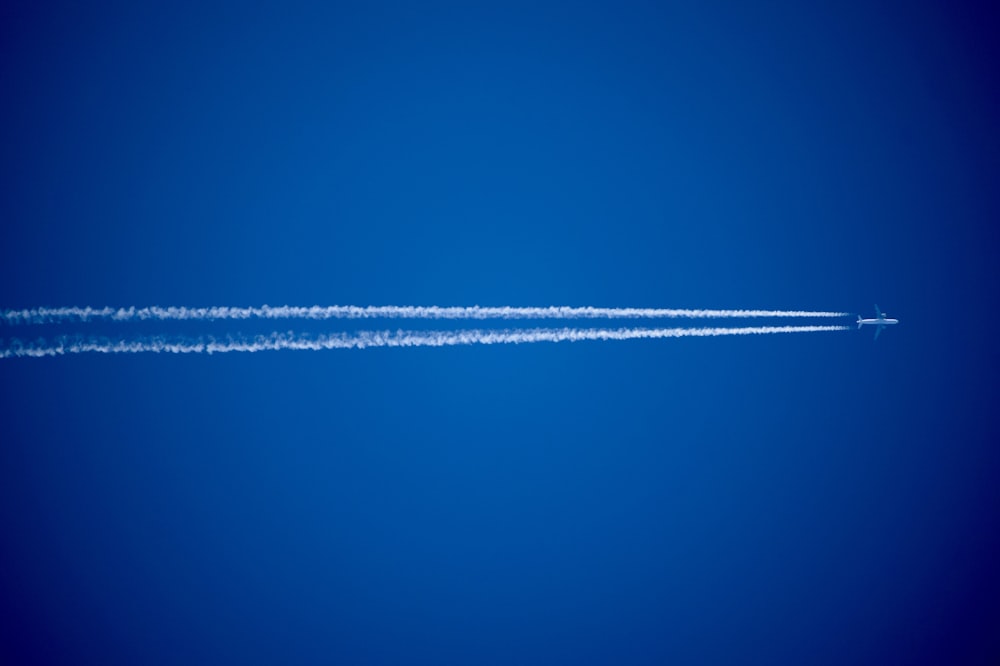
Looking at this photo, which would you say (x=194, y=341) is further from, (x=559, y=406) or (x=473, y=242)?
(x=559, y=406)

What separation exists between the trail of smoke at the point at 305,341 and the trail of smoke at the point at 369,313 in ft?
1.16

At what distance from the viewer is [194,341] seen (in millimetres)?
8375

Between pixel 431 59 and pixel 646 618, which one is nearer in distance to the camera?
pixel 431 59

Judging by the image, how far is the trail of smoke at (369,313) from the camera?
26.7 feet

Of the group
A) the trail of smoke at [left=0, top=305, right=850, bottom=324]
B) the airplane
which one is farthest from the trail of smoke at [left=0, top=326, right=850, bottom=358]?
the airplane

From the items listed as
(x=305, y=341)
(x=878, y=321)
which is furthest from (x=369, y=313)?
(x=878, y=321)

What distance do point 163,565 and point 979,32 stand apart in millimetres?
20630

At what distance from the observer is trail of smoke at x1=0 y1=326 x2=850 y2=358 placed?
7.81 m

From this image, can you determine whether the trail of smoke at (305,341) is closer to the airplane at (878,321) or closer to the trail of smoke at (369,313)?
the trail of smoke at (369,313)

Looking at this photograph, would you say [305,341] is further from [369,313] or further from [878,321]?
[878,321]

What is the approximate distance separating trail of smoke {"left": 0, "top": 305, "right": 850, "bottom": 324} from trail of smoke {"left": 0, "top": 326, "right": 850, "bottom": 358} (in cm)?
35

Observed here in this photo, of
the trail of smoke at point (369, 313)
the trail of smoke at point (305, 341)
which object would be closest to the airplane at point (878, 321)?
the trail of smoke at point (369, 313)

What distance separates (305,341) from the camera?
338 inches

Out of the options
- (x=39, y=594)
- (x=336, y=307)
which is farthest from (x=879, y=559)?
(x=39, y=594)
